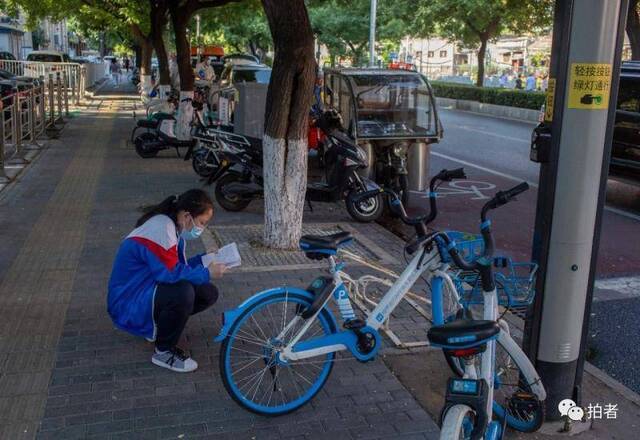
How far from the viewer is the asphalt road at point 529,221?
530 centimetres

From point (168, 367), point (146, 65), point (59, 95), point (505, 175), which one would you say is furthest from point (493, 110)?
point (168, 367)

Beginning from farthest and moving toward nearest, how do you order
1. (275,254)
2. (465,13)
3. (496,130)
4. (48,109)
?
(465,13)
(496,130)
(48,109)
(275,254)

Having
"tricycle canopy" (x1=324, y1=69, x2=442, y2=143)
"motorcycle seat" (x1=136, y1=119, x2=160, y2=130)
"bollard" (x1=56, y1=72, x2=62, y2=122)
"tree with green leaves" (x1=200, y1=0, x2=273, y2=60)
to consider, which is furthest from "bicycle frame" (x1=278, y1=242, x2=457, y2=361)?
"tree with green leaves" (x1=200, y1=0, x2=273, y2=60)

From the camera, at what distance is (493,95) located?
26953 millimetres

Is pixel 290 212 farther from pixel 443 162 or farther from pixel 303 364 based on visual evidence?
pixel 443 162

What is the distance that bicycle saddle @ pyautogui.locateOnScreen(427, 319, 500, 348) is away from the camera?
2.56 m

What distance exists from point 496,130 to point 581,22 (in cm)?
1747

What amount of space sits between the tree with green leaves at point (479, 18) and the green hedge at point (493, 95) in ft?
4.61

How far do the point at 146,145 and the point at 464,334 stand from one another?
38.1 ft

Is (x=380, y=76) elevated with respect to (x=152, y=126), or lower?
elevated

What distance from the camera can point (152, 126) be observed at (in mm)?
13367

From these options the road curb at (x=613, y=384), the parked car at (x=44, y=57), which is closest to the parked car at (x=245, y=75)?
the parked car at (x=44, y=57)

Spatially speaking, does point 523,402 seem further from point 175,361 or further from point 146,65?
point 146,65

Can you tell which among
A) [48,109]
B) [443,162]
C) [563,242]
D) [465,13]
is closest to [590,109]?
[563,242]
